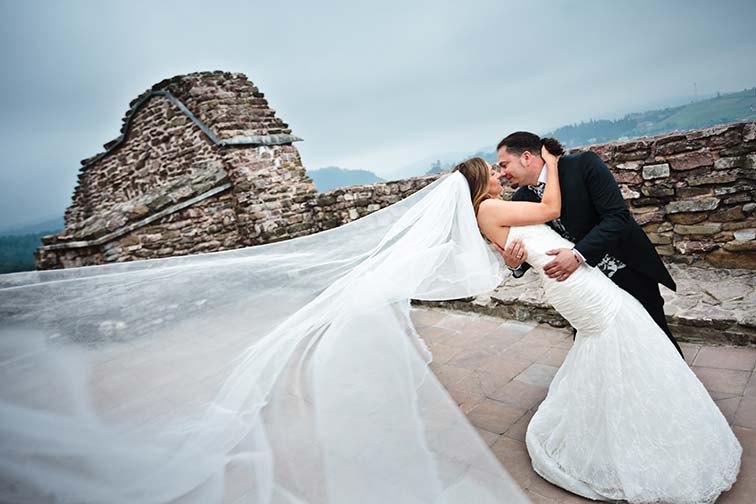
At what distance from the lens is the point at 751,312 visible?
327 centimetres

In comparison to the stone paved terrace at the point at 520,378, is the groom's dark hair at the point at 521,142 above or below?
above

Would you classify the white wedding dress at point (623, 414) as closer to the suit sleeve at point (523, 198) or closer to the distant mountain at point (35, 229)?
the suit sleeve at point (523, 198)

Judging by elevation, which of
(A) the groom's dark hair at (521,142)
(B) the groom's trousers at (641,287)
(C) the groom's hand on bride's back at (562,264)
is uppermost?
(A) the groom's dark hair at (521,142)

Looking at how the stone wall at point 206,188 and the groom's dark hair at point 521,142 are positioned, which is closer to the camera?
the groom's dark hair at point 521,142

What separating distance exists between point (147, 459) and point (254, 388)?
0.46 metres

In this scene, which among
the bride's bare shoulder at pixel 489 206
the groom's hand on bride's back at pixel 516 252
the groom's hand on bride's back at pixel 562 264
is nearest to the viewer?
the groom's hand on bride's back at pixel 562 264

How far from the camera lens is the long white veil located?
1.43 metres

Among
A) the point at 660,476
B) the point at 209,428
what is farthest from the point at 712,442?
the point at 209,428

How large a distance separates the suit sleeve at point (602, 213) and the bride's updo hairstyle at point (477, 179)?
0.55 meters

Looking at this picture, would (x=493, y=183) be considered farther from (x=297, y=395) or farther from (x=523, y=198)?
(x=297, y=395)

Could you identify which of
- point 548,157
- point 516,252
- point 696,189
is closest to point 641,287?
point 516,252

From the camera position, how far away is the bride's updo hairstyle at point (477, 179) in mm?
2523

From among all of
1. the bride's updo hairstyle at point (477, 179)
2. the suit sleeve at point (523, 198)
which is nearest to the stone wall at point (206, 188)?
the bride's updo hairstyle at point (477, 179)

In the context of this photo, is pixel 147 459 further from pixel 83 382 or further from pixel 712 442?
pixel 712 442
